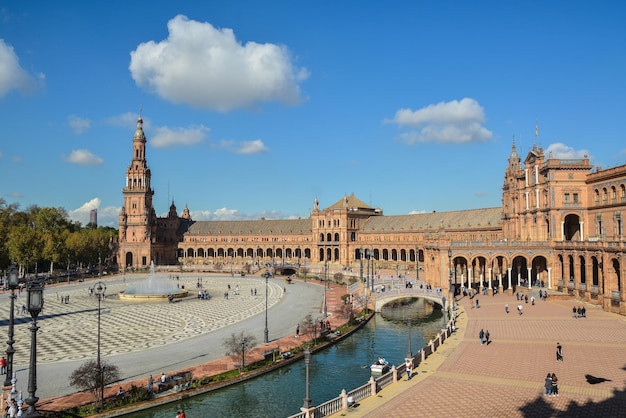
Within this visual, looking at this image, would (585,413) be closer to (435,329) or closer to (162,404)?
(162,404)

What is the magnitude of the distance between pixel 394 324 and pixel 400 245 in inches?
2534

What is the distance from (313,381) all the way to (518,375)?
1338 centimetres

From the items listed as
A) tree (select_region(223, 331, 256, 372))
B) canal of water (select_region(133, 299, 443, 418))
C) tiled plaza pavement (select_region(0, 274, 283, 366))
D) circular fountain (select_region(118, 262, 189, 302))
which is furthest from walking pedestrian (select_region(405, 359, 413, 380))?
circular fountain (select_region(118, 262, 189, 302))

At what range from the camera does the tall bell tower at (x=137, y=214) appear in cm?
13338

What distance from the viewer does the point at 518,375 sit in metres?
29.8

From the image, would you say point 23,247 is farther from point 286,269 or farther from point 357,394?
point 357,394

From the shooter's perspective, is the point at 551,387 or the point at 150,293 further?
the point at 150,293

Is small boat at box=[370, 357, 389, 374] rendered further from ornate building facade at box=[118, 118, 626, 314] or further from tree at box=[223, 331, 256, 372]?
ornate building facade at box=[118, 118, 626, 314]

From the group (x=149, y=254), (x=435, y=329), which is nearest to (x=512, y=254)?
(x=435, y=329)

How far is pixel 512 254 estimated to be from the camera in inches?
2630

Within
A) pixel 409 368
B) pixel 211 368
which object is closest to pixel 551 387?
pixel 409 368

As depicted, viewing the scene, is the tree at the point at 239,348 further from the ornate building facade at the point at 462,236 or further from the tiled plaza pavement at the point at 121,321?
the ornate building facade at the point at 462,236

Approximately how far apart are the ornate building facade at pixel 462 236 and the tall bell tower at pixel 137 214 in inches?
10.4

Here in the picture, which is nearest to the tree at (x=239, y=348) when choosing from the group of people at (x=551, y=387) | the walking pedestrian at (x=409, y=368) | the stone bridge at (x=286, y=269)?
the walking pedestrian at (x=409, y=368)
